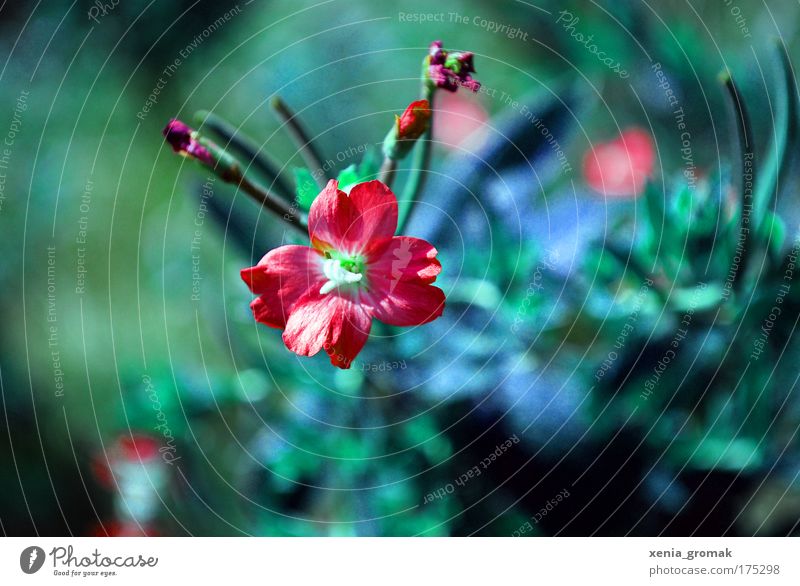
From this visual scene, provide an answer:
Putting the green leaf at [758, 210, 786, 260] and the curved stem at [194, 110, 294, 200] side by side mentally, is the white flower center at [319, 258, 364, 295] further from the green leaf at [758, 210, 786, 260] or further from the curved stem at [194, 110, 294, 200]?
the green leaf at [758, 210, 786, 260]

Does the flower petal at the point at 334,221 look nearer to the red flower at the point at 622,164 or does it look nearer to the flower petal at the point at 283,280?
the flower petal at the point at 283,280

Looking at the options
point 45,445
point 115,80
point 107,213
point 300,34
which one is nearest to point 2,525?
point 45,445

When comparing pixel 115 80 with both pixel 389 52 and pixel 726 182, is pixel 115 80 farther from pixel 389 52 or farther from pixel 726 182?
pixel 726 182

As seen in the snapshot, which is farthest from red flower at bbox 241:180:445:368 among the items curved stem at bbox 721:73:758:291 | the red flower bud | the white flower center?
curved stem at bbox 721:73:758:291
